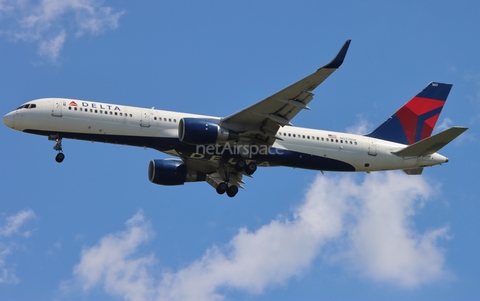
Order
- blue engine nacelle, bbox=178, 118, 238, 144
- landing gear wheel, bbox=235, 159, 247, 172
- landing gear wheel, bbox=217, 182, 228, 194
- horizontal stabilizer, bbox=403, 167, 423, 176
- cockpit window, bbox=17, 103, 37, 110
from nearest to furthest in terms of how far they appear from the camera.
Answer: blue engine nacelle, bbox=178, 118, 238, 144 < cockpit window, bbox=17, 103, 37, 110 < landing gear wheel, bbox=235, 159, 247, 172 < landing gear wheel, bbox=217, 182, 228, 194 < horizontal stabilizer, bbox=403, 167, 423, 176

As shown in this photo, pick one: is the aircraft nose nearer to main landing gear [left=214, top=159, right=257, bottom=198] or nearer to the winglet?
main landing gear [left=214, top=159, right=257, bottom=198]

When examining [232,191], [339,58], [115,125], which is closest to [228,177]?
[232,191]

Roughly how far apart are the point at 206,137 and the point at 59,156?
30.0 ft

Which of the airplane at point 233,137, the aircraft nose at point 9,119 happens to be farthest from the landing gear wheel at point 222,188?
the aircraft nose at point 9,119

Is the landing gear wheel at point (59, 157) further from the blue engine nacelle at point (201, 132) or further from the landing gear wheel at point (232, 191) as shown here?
the landing gear wheel at point (232, 191)

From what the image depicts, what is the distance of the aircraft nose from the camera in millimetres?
49125

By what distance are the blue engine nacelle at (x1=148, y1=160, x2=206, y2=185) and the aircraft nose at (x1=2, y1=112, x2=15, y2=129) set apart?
1039 cm

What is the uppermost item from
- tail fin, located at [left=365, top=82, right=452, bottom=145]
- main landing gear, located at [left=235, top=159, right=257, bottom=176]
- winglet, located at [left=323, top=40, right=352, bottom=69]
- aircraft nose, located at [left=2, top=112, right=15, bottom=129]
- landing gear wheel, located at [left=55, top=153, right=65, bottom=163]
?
tail fin, located at [left=365, top=82, right=452, bottom=145]

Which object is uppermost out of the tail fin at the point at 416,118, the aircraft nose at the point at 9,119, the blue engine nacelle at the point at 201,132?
the tail fin at the point at 416,118

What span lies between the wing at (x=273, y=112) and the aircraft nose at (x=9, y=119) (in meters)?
12.4

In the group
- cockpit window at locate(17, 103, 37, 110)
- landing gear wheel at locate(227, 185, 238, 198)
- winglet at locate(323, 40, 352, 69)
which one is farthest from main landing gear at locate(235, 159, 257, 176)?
cockpit window at locate(17, 103, 37, 110)

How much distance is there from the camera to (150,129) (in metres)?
49.3

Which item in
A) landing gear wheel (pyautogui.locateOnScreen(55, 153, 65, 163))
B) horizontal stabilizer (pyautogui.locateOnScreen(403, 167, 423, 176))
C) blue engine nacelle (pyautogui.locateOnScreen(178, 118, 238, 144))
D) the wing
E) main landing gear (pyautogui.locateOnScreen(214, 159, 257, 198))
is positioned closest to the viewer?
the wing

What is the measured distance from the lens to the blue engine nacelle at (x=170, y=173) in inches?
2174
